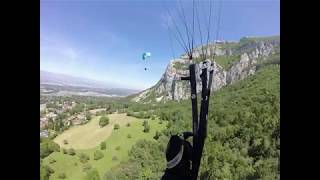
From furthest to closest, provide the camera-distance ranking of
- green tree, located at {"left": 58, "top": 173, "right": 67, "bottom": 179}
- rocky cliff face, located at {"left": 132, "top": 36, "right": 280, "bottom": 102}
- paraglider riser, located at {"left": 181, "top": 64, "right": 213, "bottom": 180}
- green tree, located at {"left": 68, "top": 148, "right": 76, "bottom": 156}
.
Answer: green tree, located at {"left": 68, "top": 148, "right": 76, "bottom": 156}
green tree, located at {"left": 58, "top": 173, "right": 67, "bottom": 179}
rocky cliff face, located at {"left": 132, "top": 36, "right": 280, "bottom": 102}
paraglider riser, located at {"left": 181, "top": 64, "right": 213, "bottom": 180}

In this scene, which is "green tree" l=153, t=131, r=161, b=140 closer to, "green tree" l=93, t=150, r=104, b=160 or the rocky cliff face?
the rocky cliff face

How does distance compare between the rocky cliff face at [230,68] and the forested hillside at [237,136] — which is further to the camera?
the forested hillside at [237,136]

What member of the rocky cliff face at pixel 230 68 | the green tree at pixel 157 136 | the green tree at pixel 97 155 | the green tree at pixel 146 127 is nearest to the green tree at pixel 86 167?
the green tree at pixel 97 155

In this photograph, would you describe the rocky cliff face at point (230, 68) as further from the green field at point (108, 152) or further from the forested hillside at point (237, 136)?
the green field at point (108, 152)

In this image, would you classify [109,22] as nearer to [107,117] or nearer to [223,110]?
[107,117]

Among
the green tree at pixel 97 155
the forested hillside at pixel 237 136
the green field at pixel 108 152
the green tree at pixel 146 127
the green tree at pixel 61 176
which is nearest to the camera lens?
the forested hillside at pixel 237 136

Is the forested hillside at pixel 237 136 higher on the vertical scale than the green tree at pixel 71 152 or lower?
higher

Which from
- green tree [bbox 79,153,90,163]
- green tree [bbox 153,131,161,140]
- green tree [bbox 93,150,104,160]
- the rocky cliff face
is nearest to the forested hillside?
green tree [bbox 153,131,161,140]

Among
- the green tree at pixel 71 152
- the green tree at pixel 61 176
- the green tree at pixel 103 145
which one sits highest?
the green tree at pixel 103 145

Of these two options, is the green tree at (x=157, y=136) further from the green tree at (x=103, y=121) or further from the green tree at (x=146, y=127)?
the green tree at (x=103, y=121)

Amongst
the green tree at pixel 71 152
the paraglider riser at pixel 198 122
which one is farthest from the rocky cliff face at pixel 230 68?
the paraglider riser at pixel 198 122

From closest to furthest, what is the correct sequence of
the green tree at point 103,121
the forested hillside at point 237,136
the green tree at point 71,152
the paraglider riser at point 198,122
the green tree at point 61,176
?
1. the paraglider riser at point 198,122
2. the forested hillside at point 237,136
3. the green tree at point 61,176
4. the green tree at point 103,121
5. the green tree at point 71,152
